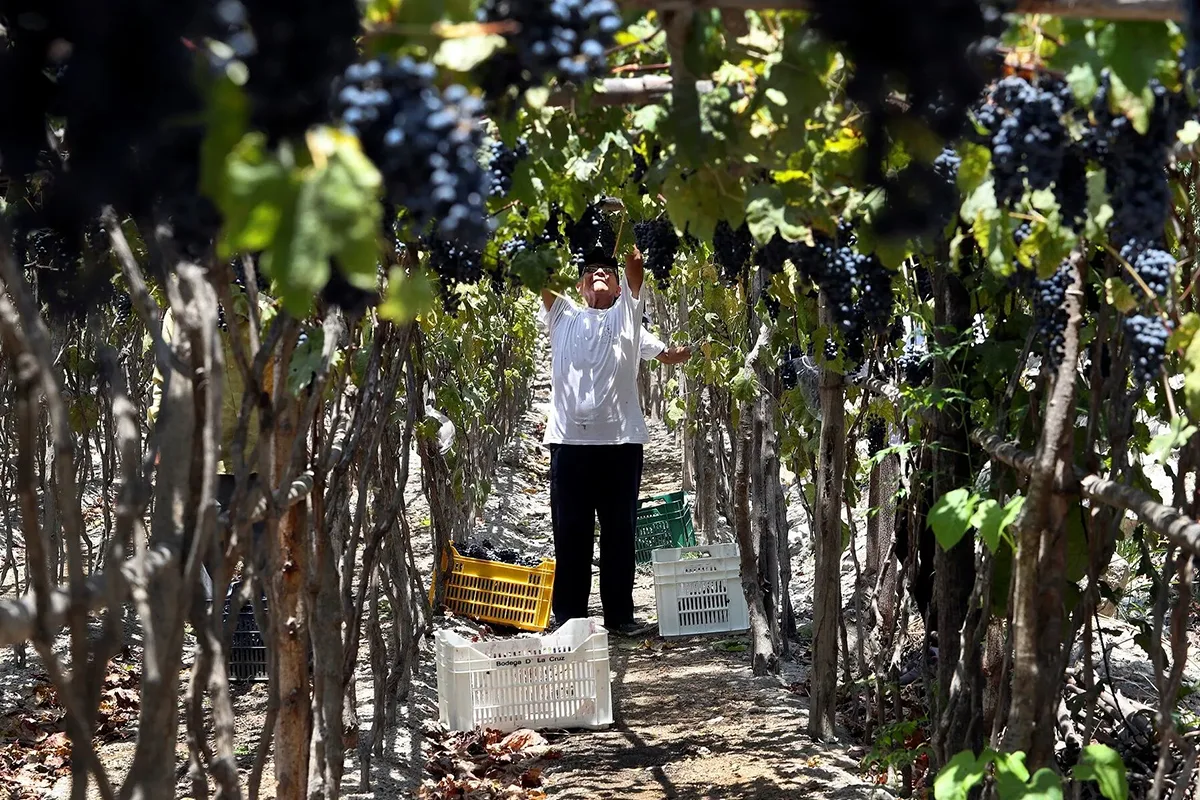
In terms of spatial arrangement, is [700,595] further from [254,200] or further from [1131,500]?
[254,200]

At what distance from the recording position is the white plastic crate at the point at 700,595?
571cm

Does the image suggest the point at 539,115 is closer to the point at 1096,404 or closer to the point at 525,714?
the point at 1096,404

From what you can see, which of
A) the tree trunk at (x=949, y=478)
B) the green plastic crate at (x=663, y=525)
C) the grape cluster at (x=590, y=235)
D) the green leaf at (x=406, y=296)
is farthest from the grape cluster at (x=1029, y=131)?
the green plastic crate at (x=663, y=525)

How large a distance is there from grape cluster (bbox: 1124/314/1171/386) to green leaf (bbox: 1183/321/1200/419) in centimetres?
4

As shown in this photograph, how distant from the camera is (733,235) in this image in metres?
2.61

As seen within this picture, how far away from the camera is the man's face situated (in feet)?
18.5

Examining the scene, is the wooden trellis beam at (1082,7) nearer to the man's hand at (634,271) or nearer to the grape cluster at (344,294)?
the grape cluster at (344,294)

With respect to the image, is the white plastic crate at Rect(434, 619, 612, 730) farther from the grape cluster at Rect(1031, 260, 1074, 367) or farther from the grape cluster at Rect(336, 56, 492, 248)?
the grape cluster at Rect(336, 56, 492, 248)

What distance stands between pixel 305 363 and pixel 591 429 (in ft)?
11.8

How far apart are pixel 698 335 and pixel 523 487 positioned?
225 inches

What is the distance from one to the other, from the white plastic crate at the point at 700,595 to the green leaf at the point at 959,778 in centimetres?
356

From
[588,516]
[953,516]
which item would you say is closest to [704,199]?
[953,516]

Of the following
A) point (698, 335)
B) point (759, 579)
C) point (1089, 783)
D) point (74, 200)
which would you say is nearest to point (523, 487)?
point (698, 335)

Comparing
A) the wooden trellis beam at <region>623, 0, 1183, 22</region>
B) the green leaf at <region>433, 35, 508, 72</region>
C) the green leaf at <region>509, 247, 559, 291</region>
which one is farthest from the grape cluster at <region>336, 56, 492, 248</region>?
the green leaf at <region>509, 247, 559, 291</region>
